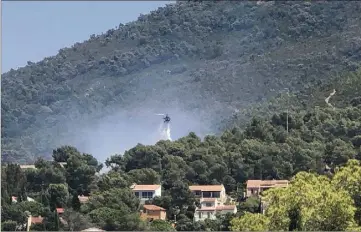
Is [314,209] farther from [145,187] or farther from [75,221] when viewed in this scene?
[145,187]

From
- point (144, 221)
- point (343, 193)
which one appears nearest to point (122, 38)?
point (144, 221)

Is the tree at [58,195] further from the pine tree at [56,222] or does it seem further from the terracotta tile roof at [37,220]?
the pine tree at [56,222]

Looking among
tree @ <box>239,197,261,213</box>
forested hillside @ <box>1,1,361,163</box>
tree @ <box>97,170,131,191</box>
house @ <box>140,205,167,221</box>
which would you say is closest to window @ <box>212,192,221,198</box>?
tree @ <box>97,170,131,191</box>

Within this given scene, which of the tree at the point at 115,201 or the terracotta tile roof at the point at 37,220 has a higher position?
the tree at the point at 115,201

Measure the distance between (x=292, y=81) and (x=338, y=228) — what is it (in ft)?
154

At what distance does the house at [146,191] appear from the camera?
31.1 metres

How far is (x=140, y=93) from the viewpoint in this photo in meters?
73.2

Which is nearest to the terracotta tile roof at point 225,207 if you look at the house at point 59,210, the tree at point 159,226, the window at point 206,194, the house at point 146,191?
the window at point 206,194

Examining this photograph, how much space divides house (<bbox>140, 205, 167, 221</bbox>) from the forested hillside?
19710mm

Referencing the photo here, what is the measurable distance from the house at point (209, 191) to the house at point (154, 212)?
277 centimetres

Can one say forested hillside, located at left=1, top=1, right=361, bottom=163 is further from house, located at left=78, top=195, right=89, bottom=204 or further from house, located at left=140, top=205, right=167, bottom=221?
house, located at left=140, top=205, right=167, bottom=221

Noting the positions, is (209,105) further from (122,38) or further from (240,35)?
(122,38)

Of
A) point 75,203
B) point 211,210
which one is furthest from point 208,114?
point 75,203

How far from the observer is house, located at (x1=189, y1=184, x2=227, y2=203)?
105 ft
